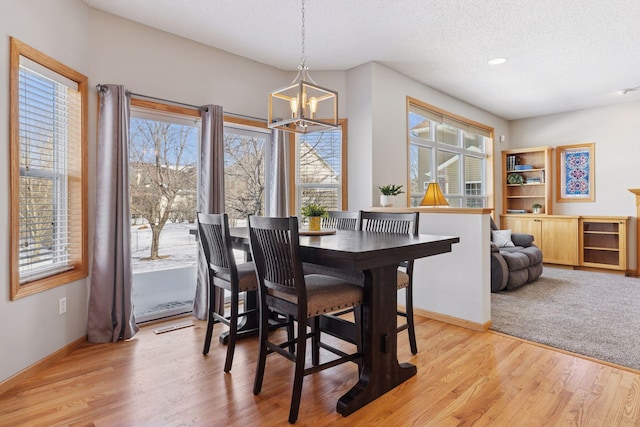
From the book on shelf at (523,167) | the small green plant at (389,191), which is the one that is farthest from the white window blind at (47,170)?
the book on shelf at (523,167)

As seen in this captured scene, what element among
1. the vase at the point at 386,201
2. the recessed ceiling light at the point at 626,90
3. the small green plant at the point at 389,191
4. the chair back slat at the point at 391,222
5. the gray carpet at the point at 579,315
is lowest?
the gray carpet at the point at 579,315

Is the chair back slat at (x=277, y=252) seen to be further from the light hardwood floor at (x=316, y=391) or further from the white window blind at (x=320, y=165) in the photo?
the white window blind at (x=320, y=165)

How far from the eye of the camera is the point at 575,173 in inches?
251

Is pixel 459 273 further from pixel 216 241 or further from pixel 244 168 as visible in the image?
pixel 244 168

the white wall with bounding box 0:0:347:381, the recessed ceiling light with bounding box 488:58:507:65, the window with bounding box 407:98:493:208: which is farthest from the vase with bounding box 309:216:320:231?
the recessed ceiling light with bounding box 488:58:507:65

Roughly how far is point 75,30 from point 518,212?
7.08 m

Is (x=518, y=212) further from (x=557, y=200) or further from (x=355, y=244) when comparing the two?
(x=355, y=244)

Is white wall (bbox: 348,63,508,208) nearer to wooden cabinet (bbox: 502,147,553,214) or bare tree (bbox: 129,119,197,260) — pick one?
bare tree (bbox: 129,119,197,260)

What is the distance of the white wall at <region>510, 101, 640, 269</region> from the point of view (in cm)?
577

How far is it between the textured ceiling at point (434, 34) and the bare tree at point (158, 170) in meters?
0.93

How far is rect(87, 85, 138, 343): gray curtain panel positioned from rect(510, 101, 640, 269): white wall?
6856 millimetres

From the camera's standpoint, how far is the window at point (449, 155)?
4.99m

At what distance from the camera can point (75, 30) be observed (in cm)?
A: 283

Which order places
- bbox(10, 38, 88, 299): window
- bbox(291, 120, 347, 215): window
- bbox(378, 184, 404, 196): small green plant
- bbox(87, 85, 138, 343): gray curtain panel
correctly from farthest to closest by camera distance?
1. bbox(291, 120, 347, 215): window
2. bbox(378, 184, 404, 196): small green plant
3. bbox(87, 85, 138, 343): gray curtain panel
4. bbox(10, 38, 88, 299): window
